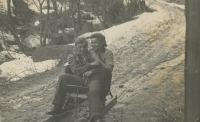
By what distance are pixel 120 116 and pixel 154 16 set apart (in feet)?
5.45

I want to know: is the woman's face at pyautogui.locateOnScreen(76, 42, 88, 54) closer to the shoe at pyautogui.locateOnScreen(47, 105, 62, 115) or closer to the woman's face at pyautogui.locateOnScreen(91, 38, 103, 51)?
the woman's face at pyautogui.locateOnScreen(91, 38, 103, 51)

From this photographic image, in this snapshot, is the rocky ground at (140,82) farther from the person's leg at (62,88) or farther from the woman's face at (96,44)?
the woman's face at (96,44)

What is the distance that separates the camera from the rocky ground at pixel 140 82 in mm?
3221

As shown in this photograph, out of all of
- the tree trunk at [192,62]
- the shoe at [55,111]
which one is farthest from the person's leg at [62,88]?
the tree trunk at [192,62]

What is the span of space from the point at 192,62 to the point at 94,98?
116 centimetres

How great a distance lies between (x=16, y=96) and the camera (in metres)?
3.80

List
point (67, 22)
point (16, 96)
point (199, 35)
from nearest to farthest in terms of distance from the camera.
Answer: point (199, 35) → point (16, 96) → point (67, 22)

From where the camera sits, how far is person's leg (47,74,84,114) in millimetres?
3260

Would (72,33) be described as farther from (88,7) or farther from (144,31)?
(144,31)

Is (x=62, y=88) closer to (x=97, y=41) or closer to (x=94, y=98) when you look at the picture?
(x=94, y=98)

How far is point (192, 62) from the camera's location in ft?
7.91

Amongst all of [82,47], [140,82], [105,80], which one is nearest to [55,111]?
[105,80]

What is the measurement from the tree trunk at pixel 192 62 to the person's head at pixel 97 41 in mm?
1154

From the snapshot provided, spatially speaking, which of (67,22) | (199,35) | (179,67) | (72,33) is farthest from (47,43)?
(199,35)
